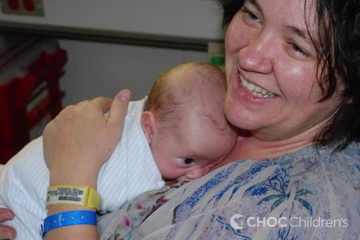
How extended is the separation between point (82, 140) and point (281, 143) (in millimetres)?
530

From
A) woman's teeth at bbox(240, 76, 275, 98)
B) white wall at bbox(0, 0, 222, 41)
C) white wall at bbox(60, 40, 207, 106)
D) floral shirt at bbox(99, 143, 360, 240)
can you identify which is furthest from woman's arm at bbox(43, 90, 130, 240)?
white wall at bbox(60, 40, 207, 106)

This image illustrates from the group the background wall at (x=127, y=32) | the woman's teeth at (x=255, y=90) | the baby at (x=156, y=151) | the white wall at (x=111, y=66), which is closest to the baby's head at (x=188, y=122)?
the baby at (x=156, y=151)

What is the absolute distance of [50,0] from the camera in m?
2.59

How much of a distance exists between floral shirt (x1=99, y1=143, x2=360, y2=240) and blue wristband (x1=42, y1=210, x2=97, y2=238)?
64 mm

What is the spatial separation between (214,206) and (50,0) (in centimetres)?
164

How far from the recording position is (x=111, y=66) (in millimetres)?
3117

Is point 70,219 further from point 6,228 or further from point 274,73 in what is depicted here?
point 274,73

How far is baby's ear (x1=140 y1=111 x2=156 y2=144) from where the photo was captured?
1.55 metres

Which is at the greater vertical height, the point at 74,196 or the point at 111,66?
the point at 74,196

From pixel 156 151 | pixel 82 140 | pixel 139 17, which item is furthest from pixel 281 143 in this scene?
pixel 139 17

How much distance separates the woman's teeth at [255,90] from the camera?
138 cm

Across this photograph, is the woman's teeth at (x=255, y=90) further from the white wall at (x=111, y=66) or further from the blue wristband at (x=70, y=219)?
the white wall at (x=111, y=66)

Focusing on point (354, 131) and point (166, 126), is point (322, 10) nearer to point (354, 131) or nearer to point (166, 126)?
point (354, 131)

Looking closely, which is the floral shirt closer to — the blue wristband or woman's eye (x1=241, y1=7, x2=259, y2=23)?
the blue wristband
